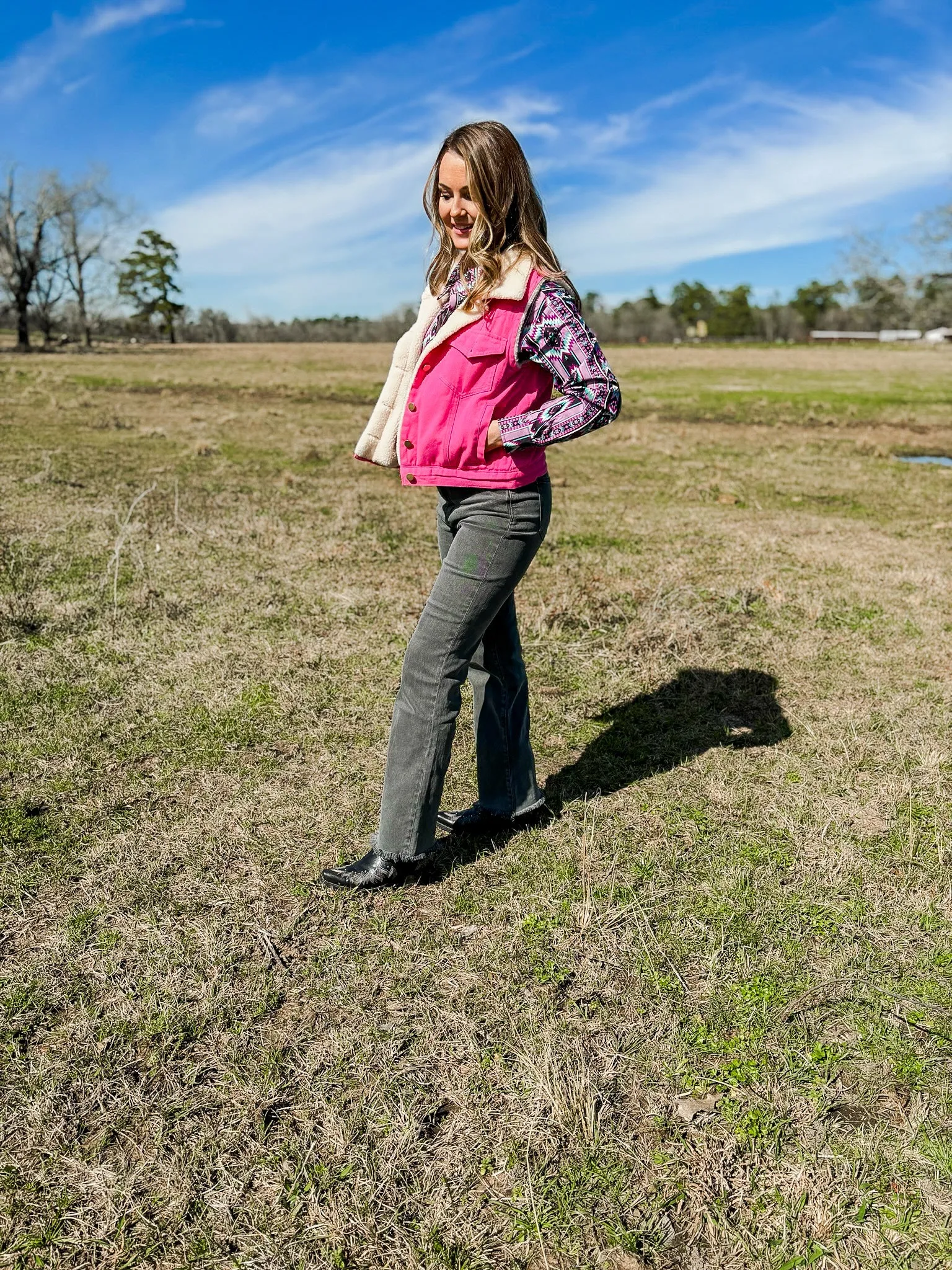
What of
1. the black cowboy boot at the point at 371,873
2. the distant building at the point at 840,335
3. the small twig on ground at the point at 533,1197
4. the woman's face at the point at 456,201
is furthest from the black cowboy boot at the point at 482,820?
the distant building at the point at 840,335

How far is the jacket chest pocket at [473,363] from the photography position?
2543 millimetres

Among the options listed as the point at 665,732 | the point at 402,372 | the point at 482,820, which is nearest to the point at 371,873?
the point at 482,820

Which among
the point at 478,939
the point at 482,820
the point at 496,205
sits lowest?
the point at 478,939

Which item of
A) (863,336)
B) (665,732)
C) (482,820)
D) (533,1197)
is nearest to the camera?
(533,1197)

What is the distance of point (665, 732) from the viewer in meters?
4.48

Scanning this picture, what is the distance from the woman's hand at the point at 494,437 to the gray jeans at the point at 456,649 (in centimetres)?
14

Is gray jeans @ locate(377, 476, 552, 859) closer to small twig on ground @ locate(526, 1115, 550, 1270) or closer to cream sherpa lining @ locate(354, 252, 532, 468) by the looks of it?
cream sherpa lining @ locate(354, 252, 532, 468)

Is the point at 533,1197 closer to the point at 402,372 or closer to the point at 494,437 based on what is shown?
the point at 494,437

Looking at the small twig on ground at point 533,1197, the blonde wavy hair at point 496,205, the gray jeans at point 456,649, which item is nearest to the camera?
the small twig on ground at point 533,1197

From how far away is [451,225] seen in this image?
8.68ft

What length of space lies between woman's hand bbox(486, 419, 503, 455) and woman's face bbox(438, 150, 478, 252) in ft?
1.83

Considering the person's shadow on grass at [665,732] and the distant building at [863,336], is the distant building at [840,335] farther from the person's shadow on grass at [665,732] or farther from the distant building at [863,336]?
the person's shadow on grass at [665,732]

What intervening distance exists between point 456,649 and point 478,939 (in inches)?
37.9

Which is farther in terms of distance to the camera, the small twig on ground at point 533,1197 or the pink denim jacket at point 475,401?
the pink denim jacket at point 475,401
